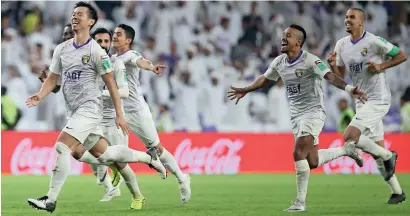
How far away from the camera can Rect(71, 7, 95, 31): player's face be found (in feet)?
31.3

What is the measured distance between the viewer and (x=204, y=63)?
23484 mm

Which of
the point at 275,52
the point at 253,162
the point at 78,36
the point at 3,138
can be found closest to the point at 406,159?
the point at 253,162

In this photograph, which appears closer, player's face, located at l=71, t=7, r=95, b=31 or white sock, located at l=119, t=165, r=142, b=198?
player's face, located at l=71, t=7, r=95, b=31

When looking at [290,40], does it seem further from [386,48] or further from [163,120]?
[163,120]

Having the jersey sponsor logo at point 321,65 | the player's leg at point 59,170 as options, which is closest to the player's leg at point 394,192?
the jersey sponsor logo at point 321,65

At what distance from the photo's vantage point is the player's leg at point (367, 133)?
11.7 m

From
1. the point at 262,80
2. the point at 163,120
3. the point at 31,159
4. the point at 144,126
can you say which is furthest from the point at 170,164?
the point at 163,120

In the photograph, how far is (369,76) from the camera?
38.8 ft

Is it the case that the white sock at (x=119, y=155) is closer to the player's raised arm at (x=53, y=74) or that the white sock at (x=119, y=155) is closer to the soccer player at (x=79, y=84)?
the soccer player at (x=79, y=84)

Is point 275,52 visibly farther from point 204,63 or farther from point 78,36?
point 78,36

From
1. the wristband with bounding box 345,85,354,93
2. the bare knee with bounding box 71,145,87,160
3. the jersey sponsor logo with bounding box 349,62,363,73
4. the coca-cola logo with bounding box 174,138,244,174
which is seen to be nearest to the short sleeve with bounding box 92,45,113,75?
the bare knee with bounding box 71,145,87,160

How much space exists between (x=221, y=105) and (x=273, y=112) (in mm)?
1313

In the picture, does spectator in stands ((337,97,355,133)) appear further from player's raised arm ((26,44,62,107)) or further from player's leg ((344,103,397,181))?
player's raised arm ((26,44,62,107))

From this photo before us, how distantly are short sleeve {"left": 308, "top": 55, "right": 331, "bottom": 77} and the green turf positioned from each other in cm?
160
